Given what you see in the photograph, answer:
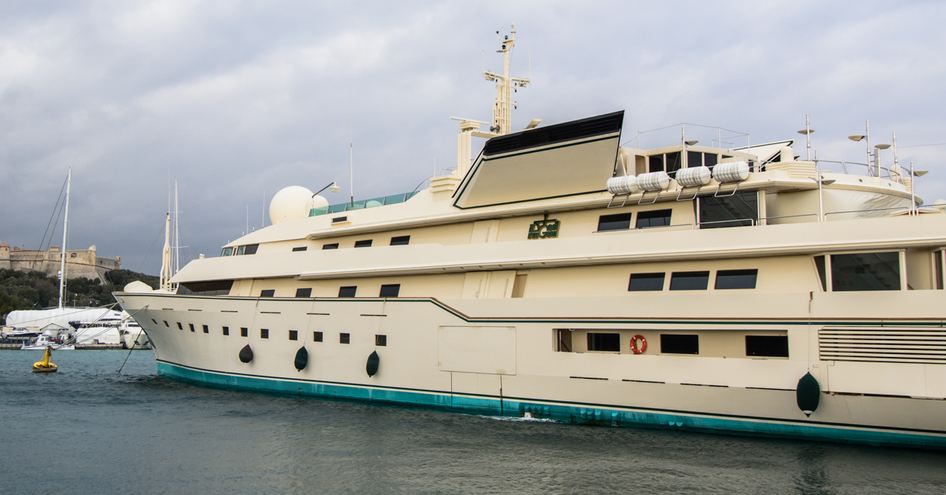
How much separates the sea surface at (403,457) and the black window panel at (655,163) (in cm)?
579

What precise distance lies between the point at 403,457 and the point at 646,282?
236 inches

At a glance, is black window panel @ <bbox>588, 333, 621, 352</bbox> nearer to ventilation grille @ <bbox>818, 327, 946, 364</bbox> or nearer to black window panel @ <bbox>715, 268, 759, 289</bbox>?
black window panel @ <bbox>715, 268, 759, 289</bbox>

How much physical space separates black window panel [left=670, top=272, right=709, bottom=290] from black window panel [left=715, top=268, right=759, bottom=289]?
25 centimetres

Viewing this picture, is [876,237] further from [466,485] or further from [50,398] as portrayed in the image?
[50,398]

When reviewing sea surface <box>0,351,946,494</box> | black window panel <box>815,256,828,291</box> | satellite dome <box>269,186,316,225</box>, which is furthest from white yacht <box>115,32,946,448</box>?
satellite dome <box>269,186,316,225</box>

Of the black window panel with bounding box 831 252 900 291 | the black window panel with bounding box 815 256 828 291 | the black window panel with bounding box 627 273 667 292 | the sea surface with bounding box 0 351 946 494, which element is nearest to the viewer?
the sea surface with bounding box 0 351 946 494

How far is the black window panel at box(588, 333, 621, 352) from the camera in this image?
49.5 ft

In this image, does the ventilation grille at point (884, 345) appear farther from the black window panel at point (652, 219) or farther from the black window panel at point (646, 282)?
the black window panel at point (652, 219)

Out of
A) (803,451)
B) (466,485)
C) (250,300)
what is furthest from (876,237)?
(250,300)

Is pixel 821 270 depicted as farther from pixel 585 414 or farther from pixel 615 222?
pixel 585 414

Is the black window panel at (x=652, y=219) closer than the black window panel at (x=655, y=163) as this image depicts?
Yes

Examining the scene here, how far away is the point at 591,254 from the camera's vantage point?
50.6 feet

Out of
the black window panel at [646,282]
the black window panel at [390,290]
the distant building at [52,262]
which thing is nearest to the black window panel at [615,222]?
the black window panel at [646,282]

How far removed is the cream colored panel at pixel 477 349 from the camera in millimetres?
16016
